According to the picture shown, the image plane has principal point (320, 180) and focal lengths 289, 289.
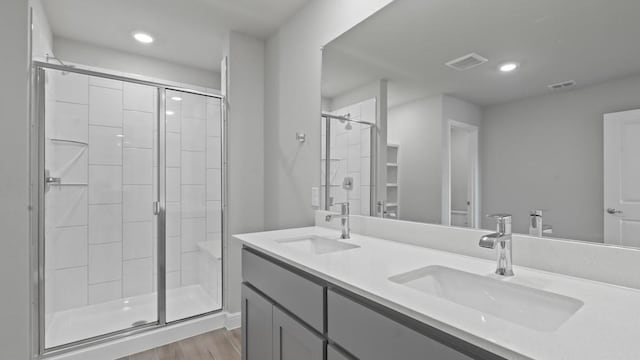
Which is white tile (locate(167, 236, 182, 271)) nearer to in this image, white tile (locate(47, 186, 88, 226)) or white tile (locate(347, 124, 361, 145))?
white tile (locate(47, 186, 88, 226))

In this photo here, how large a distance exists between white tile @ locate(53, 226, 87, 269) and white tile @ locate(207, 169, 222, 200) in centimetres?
107

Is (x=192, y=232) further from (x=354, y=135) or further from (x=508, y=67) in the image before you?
(x=508, y=67)

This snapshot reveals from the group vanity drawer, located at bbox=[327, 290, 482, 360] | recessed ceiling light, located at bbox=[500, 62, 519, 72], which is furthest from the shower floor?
recessed ceiling light, located at bbox=[500, 62, 519, 72]

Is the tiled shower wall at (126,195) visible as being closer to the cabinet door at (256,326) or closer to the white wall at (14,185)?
the white wall at (14,185)

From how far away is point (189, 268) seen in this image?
2.71 meters

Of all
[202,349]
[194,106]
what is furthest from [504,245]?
[194,106]

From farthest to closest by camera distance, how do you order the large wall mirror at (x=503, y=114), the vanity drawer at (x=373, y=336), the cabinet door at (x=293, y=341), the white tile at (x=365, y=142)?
the white tile at (x=365, y=142) → the cabinet door at (x=293, y=341) → the large wall mirror at (x=503, y=114) → the vanity drawer at (x=373, y=336)

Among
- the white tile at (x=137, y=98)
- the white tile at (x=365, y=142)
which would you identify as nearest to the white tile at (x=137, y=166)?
the white tile at (x=137, y=98)

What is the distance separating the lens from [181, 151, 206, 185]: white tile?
2.66 m

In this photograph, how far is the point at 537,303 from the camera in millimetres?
782

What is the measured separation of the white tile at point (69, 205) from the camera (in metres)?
2.17

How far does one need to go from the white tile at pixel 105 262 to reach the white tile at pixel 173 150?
92cm

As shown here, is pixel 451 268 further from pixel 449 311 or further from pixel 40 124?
pixel 40 124

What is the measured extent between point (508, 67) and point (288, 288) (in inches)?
46.8
